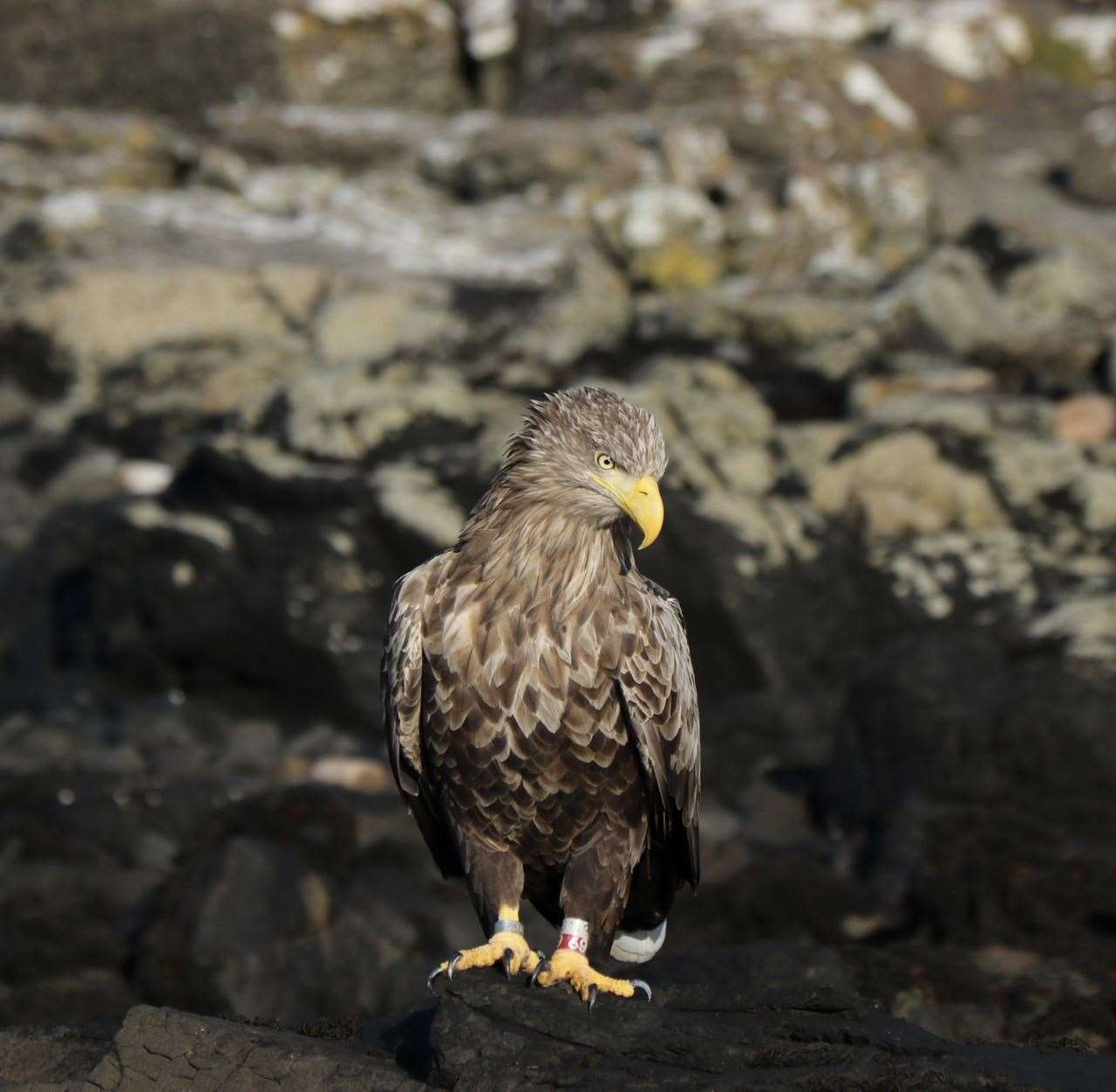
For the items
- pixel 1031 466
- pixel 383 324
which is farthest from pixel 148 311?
pixel 1031 466

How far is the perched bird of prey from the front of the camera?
5410 millimetres

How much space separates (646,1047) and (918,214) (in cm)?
1969

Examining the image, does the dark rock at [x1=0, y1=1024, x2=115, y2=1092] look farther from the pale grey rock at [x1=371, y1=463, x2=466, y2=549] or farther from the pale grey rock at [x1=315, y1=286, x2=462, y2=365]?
the pale grey rock at [x1=315, y1=286, x2=462, y2=365]

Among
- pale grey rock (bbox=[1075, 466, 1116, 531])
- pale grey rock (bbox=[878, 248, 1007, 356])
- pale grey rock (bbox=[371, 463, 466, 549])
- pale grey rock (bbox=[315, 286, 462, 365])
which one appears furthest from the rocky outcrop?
pale grey rock (bbox=[878, 248, 1007, 356])

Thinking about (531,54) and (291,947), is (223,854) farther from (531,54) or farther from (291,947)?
(531,54)

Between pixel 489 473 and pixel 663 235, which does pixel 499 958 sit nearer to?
pixel 489 473

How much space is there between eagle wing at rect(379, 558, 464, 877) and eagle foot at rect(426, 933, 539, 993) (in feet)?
1.75

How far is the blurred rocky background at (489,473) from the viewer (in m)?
11.1

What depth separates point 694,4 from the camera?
27047 mm

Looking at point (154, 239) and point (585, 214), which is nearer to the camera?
point (154, 239)

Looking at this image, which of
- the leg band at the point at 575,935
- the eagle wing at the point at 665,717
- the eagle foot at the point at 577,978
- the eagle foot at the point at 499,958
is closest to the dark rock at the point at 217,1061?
the eagle foot at the point at 499,958

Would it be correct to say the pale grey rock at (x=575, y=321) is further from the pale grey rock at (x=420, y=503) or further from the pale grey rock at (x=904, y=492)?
the pale grey rock at (x=904, y=492)

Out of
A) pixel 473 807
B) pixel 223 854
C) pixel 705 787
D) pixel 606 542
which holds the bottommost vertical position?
pixel 705 787

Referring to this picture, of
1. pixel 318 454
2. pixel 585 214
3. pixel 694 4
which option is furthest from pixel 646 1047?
pixel 694 4
